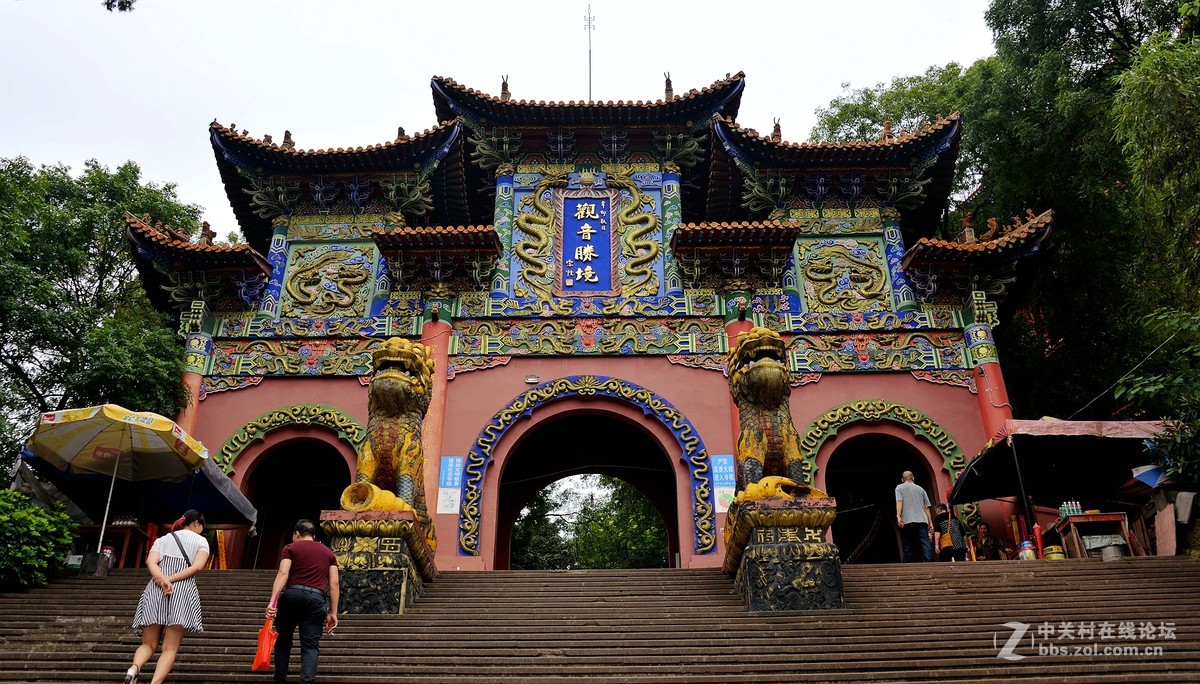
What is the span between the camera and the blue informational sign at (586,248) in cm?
1309

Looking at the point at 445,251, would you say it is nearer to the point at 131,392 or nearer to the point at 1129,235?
the point at 131,392

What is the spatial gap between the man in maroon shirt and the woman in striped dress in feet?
1.73

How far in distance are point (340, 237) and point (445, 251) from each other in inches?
83.3

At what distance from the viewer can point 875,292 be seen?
1295 cm

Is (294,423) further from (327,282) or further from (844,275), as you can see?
(844,275)

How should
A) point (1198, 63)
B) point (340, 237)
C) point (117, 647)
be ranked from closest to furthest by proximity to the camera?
point (117, 647)
point (1198, 63)
point (340, 237)

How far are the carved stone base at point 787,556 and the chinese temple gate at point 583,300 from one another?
3633 mm

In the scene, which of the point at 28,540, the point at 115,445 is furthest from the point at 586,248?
the point at 28,540

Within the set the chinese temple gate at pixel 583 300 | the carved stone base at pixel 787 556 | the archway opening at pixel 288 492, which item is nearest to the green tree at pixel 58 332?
the chinese temple gate at pixel 583 300

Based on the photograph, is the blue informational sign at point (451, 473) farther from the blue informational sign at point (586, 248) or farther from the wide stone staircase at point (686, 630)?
the wide stone staircase at point (686, 630)

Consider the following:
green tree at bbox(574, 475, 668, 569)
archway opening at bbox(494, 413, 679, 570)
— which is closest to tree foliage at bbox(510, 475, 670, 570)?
green tree at bbox(574, 475, 668, 569)

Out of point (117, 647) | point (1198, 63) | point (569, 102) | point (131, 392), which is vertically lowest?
point (117, 647)

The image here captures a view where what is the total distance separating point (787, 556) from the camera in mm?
7234

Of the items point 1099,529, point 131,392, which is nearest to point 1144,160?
point 1099,529
